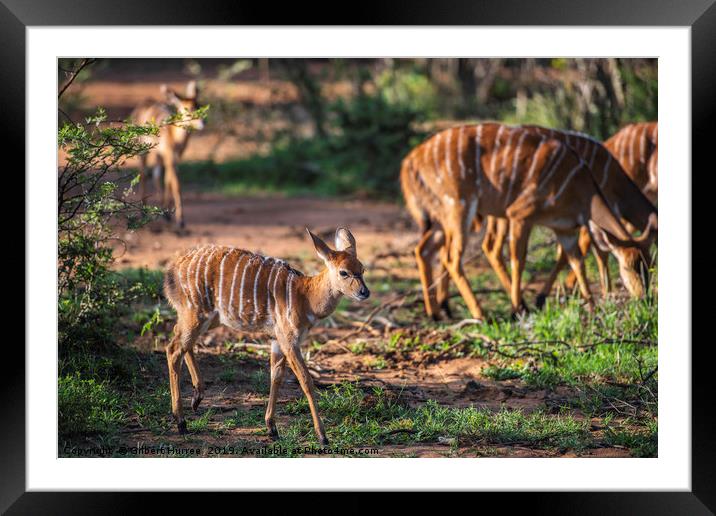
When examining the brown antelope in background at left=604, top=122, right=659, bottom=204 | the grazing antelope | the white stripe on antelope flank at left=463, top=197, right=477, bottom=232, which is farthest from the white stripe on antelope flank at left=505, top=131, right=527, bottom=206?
the grazing antelope

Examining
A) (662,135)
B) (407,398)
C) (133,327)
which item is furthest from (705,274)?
(133,327)

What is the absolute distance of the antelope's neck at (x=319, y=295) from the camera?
20.8 ft

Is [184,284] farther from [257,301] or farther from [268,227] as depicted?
[268,227]

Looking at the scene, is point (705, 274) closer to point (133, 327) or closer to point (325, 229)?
point (133, 327)

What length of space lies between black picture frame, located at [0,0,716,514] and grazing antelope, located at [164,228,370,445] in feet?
3.27

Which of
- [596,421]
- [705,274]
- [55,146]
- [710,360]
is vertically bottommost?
[596,421]

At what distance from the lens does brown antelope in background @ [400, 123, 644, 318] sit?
887 centimetres

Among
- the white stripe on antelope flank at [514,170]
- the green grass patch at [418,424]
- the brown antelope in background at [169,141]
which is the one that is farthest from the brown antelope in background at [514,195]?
the brown antelope in background at [169,141]

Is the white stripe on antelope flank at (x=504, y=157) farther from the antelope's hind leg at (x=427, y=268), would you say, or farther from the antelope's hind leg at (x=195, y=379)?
the antelope's hind leg at (x=195, y=379)
